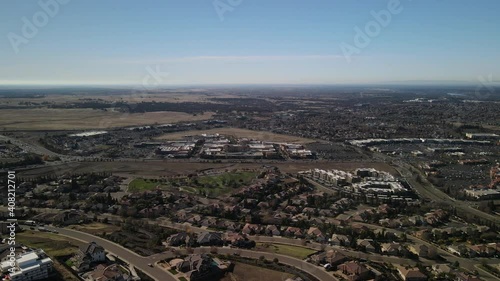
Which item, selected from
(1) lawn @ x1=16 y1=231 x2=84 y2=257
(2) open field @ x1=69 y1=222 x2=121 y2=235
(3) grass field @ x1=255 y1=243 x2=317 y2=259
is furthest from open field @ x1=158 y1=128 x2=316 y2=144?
(1) lawn @ x1=16 y1=231 x2=84 y2=257

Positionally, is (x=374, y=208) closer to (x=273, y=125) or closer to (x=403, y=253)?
(x=403, y=253)

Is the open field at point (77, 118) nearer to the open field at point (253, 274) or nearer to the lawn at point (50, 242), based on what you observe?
the lawn at point (50, 242)

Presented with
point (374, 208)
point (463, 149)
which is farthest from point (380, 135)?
point (374, 208)

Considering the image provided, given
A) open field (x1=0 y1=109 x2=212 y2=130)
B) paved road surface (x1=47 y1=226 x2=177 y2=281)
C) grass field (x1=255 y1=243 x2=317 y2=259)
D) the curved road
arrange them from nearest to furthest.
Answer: paved road surface (x1=47 y1=226 x2=177 y2=281)
the curved road
grass field (x1=255 y1=243 x2=317 y2=259)
open field (x1=0 y1=109 x2=212 y2=130)

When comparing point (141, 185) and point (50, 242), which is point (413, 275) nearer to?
point (50, 242)

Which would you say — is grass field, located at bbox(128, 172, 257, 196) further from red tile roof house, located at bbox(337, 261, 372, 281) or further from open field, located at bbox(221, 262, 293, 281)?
red tile roof house, located at bbox(337, 261, 372, 281)

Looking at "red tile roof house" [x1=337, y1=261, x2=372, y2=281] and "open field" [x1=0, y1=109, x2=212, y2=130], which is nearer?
"red tile roof house" [x1=337, y1=261, x2=372, y2=281]

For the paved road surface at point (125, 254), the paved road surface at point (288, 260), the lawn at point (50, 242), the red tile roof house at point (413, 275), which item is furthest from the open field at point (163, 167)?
the red tile roof house at point (413, 275)
